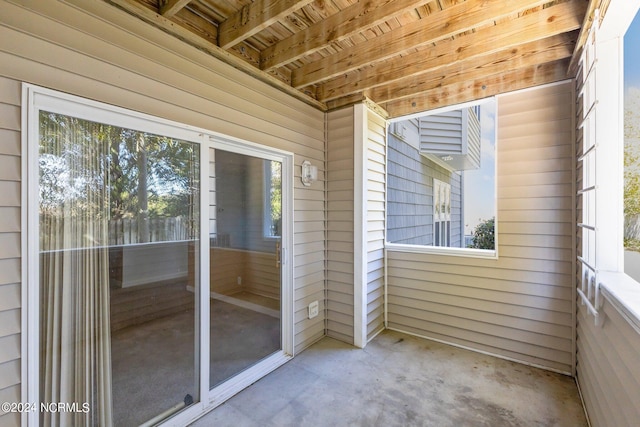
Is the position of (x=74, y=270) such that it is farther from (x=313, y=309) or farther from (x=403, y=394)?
(x=403, y=394)

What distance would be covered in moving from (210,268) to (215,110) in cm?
123

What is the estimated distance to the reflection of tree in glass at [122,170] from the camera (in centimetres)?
144

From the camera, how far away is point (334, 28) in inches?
80.4

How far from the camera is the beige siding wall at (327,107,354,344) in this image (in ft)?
10.4

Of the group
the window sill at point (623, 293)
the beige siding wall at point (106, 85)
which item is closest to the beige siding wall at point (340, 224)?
the beige siding wall at point (106, 85)

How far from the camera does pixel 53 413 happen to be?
4.77 ft

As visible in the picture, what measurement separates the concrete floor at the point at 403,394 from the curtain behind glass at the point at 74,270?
2.61 feet

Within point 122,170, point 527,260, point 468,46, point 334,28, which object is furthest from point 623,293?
point 122,170

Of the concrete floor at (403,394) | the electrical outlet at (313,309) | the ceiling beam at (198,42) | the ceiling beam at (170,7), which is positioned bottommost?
the concrete floor at (403,394)

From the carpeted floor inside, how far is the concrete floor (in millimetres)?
263

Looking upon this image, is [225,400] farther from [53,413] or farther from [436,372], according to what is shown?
[436,372]

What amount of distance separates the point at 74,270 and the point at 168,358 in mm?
866

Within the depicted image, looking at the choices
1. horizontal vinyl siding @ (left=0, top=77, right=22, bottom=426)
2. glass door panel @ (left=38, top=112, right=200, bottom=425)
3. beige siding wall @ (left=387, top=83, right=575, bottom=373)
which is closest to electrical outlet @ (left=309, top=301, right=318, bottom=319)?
glass door panel @ (left=38, top=112, right=200, bottom=425)

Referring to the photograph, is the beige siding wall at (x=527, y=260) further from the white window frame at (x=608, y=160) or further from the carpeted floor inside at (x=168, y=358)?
the carpeted floor inside at (x=168, y=358)
